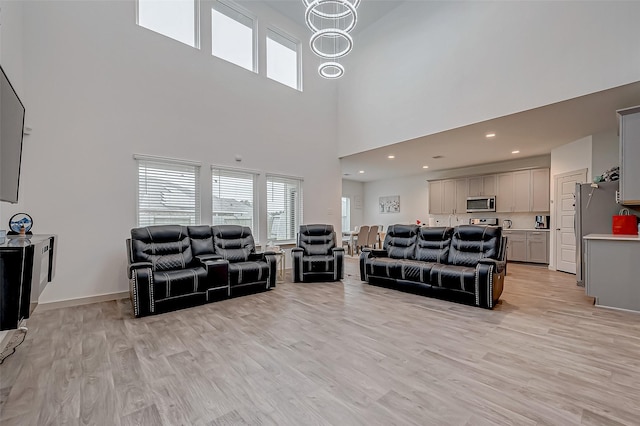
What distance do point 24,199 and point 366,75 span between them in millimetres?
6403

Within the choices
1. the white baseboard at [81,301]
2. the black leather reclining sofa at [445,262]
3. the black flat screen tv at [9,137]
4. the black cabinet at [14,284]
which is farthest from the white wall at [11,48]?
the black leather reclining sofa at [445,262]

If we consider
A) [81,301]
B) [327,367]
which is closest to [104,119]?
[81,301]

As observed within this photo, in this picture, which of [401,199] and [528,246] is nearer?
[528,246]

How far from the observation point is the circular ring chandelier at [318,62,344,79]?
177 inches

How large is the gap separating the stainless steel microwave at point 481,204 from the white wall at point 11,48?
9209mm

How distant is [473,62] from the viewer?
4.75 m

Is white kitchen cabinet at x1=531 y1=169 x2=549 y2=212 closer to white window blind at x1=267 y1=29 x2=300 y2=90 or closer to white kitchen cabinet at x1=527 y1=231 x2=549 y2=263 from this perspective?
white kitchen cabinet at x1=527 y1=231 x2=549 y2=263

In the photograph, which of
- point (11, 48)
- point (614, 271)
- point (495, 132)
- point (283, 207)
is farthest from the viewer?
point (283, 207)

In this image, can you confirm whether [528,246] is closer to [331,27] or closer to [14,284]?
[331,27]

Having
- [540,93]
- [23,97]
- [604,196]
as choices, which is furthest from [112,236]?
[604,196]

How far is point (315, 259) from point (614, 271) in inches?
164

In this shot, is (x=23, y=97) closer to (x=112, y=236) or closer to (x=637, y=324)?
(x=112, y=236)

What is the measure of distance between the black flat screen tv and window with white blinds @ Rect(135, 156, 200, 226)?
2.01 m

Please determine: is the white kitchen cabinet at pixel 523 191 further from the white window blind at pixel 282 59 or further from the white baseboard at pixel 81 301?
the white baseboard at pixel 81 301
